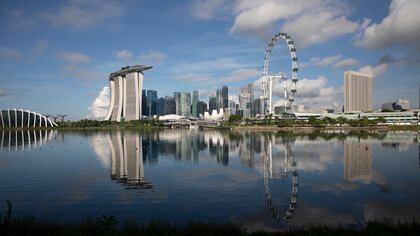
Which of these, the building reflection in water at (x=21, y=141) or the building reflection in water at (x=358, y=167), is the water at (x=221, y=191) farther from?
the building reflection in water at (x=21, y=141)

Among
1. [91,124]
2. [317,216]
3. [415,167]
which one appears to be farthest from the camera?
[91,124]

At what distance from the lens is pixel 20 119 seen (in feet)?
619

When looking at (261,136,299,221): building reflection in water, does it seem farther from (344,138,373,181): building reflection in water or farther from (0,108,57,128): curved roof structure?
(0,108,57,128): curved roof structure

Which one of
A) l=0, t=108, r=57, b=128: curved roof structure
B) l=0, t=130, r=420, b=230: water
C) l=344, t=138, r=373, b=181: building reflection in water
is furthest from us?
l=0, t=108, r=57, b=128: curved roof structure

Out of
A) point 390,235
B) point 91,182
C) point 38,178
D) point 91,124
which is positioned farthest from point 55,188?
point 91,124

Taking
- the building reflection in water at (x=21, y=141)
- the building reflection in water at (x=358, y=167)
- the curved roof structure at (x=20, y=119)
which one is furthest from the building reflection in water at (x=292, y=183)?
the curved roof structure at (x=20, y=119)

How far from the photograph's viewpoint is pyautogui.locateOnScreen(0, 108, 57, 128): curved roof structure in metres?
187

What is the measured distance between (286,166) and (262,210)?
55.9ft

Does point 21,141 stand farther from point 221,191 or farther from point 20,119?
point 20,119

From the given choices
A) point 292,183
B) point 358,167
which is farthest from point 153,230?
point 358,167

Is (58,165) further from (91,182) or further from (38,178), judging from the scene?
(91,182)

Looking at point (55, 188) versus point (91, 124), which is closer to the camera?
point (55, 188)

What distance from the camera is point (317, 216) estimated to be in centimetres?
1664

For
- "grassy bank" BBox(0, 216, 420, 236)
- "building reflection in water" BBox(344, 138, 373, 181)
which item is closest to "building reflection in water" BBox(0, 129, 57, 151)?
"building reflection in water" BBox(344, 138, 373, 181)
